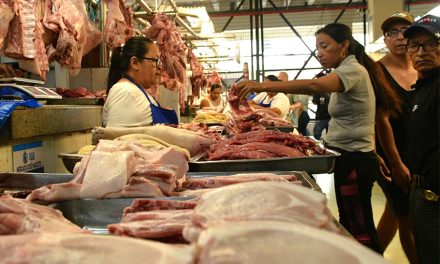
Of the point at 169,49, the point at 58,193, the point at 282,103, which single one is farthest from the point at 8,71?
the point at 282,103

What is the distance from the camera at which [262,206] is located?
2.97ft

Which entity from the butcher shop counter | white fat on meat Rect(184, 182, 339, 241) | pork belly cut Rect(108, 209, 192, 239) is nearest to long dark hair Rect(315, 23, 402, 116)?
the butcher shop counter

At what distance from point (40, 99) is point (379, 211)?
4.47 metres

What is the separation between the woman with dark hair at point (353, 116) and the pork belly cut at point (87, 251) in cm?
307

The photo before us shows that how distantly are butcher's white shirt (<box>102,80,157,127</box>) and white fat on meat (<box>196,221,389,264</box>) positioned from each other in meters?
3.32

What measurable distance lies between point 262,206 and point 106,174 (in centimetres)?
91

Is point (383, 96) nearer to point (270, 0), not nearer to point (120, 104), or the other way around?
point (120, 104)

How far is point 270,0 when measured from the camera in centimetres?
1514

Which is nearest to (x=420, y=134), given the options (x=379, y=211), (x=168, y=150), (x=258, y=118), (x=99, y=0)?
(x=168, y=150)

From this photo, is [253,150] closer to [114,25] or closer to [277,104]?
[114,25]

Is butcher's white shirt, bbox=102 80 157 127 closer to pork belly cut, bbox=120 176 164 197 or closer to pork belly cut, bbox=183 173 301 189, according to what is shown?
pork belly cut, bbox=183 173 301 189

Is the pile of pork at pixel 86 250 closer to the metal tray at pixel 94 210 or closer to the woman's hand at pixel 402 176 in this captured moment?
the metal tray at pixel 94 210

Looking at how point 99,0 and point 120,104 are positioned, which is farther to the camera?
point 99,0

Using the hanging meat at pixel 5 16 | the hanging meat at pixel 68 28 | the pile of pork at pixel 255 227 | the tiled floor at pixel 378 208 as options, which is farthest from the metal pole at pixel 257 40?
the pile of pork at pixel 255 227
